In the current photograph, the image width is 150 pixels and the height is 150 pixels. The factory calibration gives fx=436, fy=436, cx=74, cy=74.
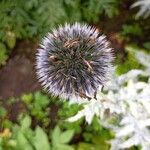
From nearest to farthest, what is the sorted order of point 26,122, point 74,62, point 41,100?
point 74,62 → point 26,122 → point 41,100

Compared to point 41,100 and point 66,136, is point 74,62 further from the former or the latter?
point 41,100

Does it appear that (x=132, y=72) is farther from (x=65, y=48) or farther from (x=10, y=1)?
(x=10, y=1)

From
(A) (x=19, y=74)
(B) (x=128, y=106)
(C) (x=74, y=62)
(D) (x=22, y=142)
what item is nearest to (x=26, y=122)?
(D) (x=22, y=142)

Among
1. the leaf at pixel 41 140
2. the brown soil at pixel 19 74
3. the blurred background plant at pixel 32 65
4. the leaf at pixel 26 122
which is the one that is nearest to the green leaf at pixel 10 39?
the blurred background plant at pixel 32 65

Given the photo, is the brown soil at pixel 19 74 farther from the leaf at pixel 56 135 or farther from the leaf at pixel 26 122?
the leaf at pixel 56 135

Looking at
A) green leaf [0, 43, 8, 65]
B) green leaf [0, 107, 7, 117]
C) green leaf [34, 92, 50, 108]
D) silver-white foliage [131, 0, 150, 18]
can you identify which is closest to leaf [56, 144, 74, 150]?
green leaf [34, 92, 50, 108]

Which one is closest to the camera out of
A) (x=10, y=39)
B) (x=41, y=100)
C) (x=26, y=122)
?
(x=26, y=122)

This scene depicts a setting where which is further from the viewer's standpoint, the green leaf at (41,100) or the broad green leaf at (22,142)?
the green leaf at (41,100)

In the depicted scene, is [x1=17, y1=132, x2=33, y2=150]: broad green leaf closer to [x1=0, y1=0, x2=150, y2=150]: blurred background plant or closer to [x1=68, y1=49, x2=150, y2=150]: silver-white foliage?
[x1=0, y1=0, x2=150, y2=150]: blurred background plant
